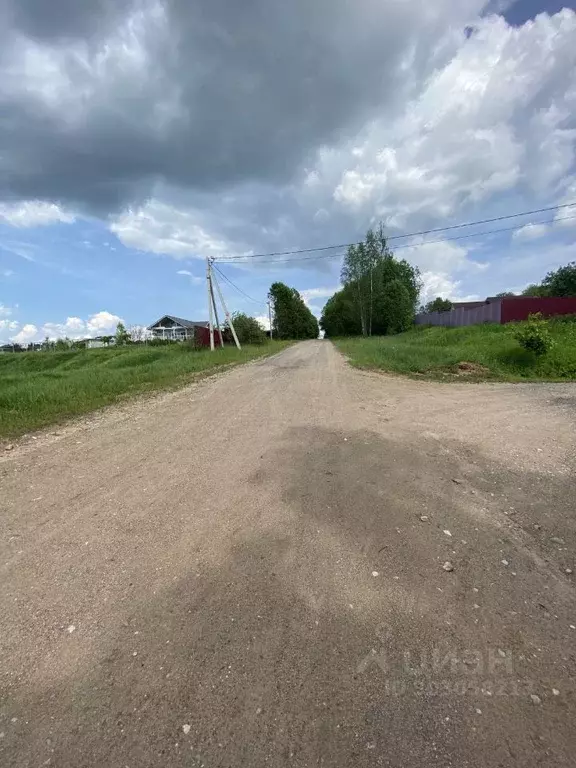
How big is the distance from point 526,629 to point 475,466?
2688 millimetres

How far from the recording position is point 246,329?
110 feet

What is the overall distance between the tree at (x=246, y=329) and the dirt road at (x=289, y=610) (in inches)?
1126

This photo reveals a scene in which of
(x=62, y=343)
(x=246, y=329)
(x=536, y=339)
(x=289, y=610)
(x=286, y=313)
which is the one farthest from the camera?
(x=286, y=313)

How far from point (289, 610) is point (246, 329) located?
3195cm

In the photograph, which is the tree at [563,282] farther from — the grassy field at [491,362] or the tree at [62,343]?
the tree at [62,343]

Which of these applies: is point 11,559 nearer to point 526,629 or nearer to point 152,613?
point 152,613

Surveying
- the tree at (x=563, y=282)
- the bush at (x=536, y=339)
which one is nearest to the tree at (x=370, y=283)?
the tree at (x=563, y=282)

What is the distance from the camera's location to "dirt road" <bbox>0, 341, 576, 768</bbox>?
1748mm

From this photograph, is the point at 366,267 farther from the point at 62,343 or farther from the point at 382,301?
the point at 62,343

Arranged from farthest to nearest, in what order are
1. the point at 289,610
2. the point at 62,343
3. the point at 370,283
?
1. the point at 62,343
2. the point at 370,283
3. the point at 289,610

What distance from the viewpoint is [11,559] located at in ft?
9.87

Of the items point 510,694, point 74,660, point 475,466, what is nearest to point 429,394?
point 475,466

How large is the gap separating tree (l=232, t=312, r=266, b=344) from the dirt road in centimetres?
2861

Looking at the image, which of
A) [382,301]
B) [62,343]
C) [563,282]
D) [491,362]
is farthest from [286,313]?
[491,362]
